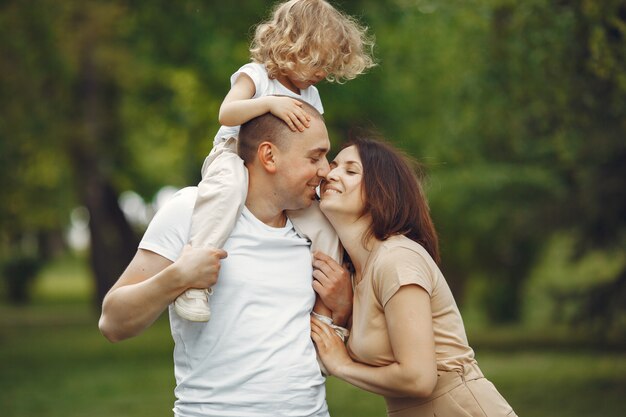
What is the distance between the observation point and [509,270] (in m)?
24.9

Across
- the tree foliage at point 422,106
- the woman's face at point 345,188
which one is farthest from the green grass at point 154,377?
the woman's face at point 345,188

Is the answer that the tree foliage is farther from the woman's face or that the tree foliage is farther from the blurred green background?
the woman's face

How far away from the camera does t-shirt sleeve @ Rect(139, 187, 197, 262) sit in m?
3.61

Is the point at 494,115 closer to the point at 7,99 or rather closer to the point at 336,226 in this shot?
the point at 7,99

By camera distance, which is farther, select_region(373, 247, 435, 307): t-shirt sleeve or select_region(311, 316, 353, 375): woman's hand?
select_region(311, 316, 353, 375): woman's hand

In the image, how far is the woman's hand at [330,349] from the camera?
12.2 ft

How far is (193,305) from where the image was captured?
11.4 feet

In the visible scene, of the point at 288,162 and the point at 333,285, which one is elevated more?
the point at 288,162

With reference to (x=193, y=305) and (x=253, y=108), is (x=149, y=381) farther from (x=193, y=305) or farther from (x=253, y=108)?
(x=193, y=305)

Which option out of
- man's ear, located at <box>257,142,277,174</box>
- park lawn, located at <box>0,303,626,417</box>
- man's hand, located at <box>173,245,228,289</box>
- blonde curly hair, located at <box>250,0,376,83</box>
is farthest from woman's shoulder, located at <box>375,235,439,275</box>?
park lawn, located at <box>0,303,626,417</box>

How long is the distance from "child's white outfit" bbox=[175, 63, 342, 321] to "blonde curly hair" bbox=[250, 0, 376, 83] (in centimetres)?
34

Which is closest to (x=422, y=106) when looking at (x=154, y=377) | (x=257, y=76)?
(x=154, y=377)

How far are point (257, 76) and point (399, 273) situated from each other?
1.15 metres

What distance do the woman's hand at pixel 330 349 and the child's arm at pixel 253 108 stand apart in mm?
709
